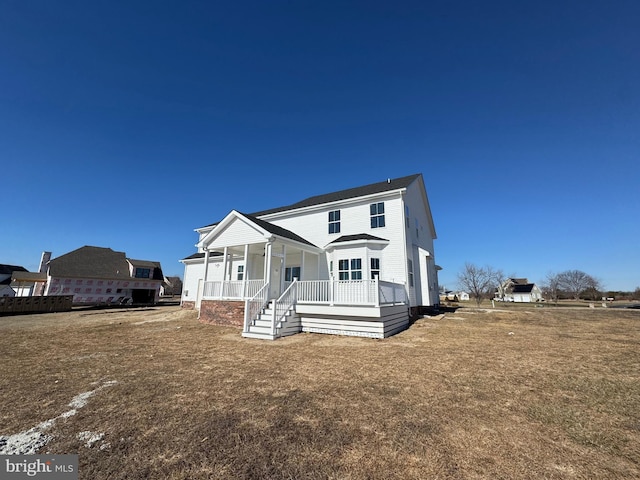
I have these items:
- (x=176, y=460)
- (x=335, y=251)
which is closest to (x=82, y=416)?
(x=176, y=460)

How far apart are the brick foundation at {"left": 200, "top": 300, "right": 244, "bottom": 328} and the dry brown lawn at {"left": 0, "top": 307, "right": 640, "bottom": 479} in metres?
4.42

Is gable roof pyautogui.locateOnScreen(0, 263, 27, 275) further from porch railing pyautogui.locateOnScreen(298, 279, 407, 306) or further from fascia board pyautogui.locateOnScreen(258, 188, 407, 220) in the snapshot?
porch railing pyautogui.locateOnScreen(298, 279, 407, 306)

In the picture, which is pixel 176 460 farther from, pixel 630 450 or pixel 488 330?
pixel 488 330

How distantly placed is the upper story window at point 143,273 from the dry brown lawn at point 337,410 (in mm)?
28193

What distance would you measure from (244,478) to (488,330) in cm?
1233

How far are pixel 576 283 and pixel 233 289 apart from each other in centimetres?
8931

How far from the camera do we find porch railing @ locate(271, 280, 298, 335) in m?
10.5

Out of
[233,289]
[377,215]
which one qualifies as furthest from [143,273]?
[377,215]

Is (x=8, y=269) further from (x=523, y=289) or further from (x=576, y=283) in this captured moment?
(x=576, y=283)

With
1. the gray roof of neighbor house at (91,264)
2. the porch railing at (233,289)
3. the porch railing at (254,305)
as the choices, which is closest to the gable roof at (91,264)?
the gray roof of neighbor house at (91,264)

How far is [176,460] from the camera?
120 inches

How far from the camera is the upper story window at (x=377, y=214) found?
1559 centimetres

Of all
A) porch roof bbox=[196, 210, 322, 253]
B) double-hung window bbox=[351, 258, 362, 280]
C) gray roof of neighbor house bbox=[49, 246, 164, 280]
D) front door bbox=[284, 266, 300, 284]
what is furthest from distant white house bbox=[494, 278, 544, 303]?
gray roof of neighbor house bbox=[49, 246, 164, 280]

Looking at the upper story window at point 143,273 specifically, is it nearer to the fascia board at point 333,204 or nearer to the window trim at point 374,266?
the fascia board at point 333,204
